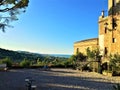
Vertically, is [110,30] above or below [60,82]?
above

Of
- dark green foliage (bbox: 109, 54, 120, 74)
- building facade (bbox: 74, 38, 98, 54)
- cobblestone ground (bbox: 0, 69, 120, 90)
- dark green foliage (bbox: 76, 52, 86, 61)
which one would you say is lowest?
cobblestone ground (bbox: 0, 69, 120, 90)

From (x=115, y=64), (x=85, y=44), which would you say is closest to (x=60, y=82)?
(x=115, y=64)

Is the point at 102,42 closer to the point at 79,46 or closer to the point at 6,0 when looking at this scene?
the point at 79,46

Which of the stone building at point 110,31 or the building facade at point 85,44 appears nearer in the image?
the stone building at point 110,31

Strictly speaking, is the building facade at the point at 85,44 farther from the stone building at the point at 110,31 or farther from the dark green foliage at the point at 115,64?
the dark green foliage at the point at 115,64

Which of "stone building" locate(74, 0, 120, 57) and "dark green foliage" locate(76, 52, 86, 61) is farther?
"dark green foliage" locate(76, 52, 86, 61)

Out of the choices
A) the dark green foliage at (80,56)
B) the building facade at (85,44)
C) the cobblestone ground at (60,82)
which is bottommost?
the cobblestone ground at (60,82)

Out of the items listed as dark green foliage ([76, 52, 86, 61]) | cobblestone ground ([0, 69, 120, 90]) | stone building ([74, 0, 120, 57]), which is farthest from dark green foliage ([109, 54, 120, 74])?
dark green foliage ([76, 52, 86, 61])

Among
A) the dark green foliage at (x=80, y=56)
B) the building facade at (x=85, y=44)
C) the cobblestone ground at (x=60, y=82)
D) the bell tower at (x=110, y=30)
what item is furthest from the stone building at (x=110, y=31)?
the cobblestone ground at (x=60, y=82)

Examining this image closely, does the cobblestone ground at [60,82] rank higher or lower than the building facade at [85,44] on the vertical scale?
lower

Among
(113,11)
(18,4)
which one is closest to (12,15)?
(18,4)

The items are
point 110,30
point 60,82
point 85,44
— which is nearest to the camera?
point 60,82

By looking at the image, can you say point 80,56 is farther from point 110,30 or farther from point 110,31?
point 110,30

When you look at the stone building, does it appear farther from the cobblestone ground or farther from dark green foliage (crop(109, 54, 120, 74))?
the cobblestone ground
